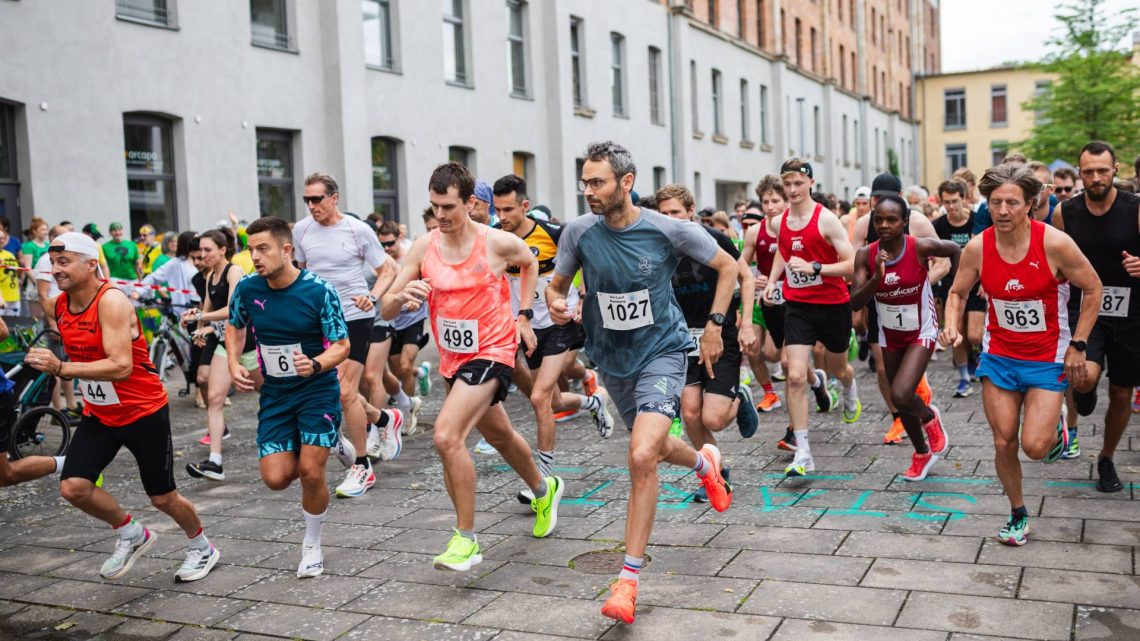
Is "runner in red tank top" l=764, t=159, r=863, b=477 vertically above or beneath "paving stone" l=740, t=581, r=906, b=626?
above

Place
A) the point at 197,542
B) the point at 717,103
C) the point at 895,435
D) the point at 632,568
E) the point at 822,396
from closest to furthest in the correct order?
the point at 632,568, the point at 197,542, the point at 895,435, the point at 822,396, the point at 717,103

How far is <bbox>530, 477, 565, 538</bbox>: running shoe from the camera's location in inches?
239

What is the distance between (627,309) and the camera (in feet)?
17.4

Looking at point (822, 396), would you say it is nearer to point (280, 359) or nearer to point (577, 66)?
point (280, 359)

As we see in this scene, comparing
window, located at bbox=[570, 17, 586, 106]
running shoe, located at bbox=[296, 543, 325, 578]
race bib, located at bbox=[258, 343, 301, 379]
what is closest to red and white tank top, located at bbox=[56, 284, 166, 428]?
race bib, located at bbox=[258, 343, 301, 379]

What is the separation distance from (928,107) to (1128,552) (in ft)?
223

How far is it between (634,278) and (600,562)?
1397 mm

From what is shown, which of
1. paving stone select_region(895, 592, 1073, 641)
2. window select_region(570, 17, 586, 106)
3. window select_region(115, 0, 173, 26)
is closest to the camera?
paving stone select_region(895, 592, 1073, 641)

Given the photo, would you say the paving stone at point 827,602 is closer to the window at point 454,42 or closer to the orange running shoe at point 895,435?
Answer: the orange running shoe at point 895,435

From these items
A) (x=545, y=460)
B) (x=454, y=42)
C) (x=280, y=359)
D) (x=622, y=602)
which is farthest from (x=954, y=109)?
(x=622, y=602)

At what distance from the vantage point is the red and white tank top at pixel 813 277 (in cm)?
752

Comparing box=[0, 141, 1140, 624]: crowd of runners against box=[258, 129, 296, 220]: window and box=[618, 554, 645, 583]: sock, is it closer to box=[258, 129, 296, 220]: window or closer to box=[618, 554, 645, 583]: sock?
box=[618, 554, 645, 583]: sock

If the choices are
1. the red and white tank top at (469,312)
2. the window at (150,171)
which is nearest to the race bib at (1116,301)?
the red and white tank top at (469,312)

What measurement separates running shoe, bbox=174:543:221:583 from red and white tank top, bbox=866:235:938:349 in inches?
164
